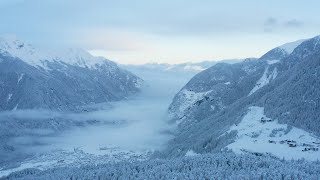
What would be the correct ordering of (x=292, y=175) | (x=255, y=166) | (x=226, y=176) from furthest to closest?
(x=255, y=166), (x=226, y=176), (x=292, y=175)

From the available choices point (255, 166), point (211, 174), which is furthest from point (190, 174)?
point (255, 166)

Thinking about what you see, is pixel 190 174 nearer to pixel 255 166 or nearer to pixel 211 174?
pixel 211 174

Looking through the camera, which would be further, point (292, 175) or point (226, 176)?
point (226, 176)

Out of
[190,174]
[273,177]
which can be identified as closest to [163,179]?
[190,174]

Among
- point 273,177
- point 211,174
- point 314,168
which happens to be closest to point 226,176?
point 211,174

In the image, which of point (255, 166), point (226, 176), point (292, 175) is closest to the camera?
point (292, 175)

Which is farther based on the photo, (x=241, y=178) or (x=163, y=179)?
(x=163, y=179)

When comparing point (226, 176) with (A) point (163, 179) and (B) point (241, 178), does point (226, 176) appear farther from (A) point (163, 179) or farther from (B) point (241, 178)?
(A) point (163, 179)
